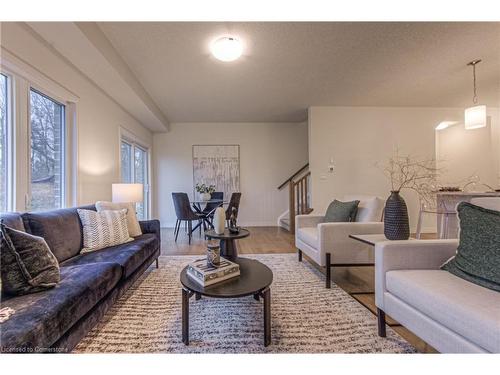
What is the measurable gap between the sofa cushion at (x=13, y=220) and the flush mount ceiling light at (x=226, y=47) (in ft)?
7.17

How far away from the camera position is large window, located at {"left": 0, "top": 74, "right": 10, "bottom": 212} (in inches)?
71.1

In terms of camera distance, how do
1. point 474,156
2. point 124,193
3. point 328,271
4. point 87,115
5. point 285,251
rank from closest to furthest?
point 328,271
point 87,115
point 124,193
point 285,251
point 474,156

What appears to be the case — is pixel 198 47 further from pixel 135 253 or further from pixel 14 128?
pixel 135 253

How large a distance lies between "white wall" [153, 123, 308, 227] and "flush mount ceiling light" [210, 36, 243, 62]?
321cm

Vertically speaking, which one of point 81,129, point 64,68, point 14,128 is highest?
point 64,68

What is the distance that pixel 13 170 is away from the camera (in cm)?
187

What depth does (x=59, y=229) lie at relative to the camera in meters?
1.83

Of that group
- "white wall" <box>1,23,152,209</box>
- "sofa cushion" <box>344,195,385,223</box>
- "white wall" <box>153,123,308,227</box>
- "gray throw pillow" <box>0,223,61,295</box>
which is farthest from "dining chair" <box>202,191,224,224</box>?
"gray throw pillow" <box>0,223,61,295</box>

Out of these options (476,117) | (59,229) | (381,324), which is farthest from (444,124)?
(59,229)

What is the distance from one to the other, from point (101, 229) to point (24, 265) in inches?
37.5

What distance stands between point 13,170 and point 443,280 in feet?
10.0

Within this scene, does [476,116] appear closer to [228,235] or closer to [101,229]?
[228,235]

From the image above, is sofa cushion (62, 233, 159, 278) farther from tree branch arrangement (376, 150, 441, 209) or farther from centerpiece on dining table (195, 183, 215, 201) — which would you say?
tree branch arrangement (376, 150, 441, 209)
